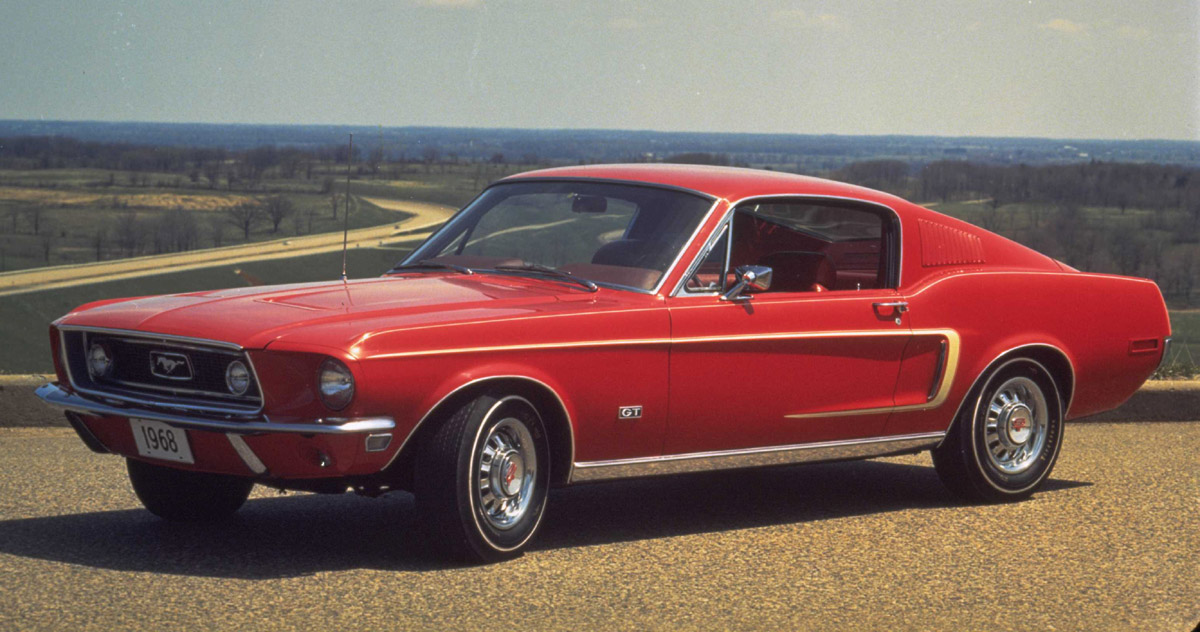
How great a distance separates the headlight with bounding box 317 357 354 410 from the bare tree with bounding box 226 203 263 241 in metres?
44.8

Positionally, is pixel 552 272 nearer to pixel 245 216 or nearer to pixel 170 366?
pixel 170 366

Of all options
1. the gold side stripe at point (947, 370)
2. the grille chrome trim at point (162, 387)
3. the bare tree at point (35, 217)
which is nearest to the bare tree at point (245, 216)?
the bare tree at point (35, 217)

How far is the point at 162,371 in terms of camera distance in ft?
18.0

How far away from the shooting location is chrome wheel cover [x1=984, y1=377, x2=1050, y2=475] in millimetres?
7258

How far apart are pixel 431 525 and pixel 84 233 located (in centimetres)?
5473

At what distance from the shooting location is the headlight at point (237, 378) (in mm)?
5250

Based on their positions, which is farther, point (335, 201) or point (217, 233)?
point (217, 233)

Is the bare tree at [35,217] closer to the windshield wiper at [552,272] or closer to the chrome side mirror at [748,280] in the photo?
the windshield wiper at [552,272]

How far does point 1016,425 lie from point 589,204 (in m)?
2.37

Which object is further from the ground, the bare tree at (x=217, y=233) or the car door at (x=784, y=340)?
the car door at (x=784, y=340)

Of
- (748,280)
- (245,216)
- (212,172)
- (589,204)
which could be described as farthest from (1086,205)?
(748,280)

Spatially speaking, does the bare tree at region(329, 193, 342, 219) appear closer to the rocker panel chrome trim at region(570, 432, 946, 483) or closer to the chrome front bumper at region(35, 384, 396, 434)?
the rocker panel chrome trim at region(570, 432, 946, 483)

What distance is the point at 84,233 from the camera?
56719 millimetres

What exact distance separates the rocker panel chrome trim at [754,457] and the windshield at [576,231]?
721mm
